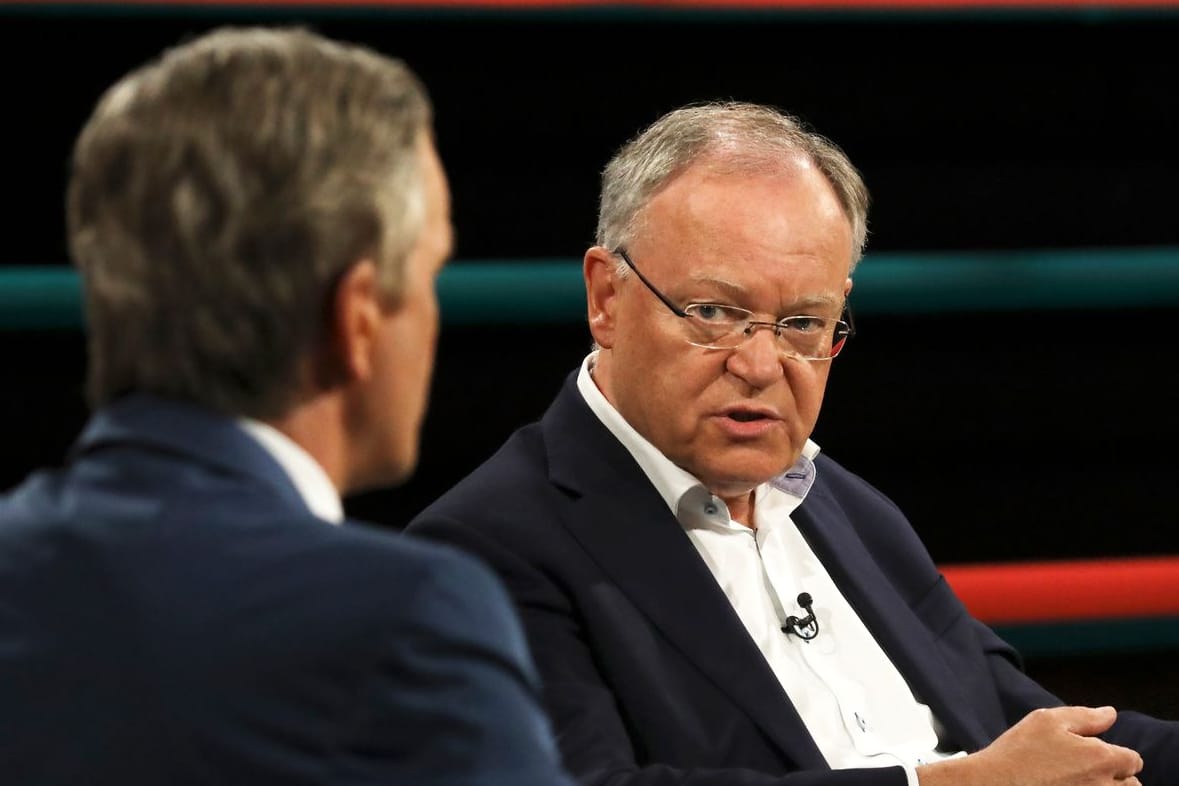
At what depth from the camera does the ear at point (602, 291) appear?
1.78 metres

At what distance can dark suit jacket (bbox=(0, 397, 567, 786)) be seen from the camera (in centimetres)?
78

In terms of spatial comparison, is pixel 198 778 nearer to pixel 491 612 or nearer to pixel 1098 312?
pixel 491 612

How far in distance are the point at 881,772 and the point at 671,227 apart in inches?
22.7

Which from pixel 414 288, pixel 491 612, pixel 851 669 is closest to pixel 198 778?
pixel 491 612

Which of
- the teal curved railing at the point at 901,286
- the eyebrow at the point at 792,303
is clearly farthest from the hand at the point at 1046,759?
the teal curved railing at the point at 901,286

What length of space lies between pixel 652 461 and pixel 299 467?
830 mm

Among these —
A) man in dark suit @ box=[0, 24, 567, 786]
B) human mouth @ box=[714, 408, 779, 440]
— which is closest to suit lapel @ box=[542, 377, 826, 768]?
human mouth @ box=[714, 408, 779, 440]

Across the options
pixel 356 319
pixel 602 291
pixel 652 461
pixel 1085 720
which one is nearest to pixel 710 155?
pixel 602 291

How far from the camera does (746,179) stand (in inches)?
67.0

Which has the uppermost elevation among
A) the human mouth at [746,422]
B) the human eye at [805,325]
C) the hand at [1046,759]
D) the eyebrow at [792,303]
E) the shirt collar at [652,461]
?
the eyebrow at [792,303]

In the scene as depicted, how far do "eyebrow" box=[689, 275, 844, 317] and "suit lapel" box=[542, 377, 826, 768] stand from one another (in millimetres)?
183

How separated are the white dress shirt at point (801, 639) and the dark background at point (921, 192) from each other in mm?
1045

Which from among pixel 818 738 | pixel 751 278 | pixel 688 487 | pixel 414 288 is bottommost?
pixel 818 738

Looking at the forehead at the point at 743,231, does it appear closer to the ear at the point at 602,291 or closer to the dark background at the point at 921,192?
the ear at the point at 602,291
